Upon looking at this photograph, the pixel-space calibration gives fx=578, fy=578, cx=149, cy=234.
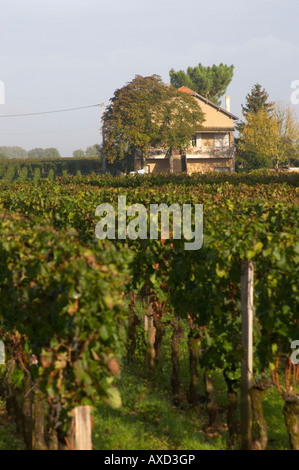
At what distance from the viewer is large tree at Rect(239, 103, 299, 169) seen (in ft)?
214

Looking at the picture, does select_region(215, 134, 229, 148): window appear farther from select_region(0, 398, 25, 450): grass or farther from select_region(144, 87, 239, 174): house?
select_region(0, 398, 25, 450): grass

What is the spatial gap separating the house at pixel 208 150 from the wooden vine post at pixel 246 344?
61.3 m

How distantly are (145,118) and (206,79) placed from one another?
124 feet

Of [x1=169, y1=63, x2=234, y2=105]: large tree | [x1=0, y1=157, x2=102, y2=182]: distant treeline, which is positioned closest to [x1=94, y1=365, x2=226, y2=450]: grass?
[x1=0, y1=157, x2=102, y2=182]: distant treeline

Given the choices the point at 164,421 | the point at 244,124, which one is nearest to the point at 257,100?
the point at 244,124

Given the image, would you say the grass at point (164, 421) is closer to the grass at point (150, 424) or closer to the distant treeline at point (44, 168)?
the grass at point (150, 424)

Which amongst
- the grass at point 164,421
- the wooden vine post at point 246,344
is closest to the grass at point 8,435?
the grass at point 164,421

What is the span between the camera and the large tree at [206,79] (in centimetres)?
9300

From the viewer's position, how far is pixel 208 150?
68.2 meters
